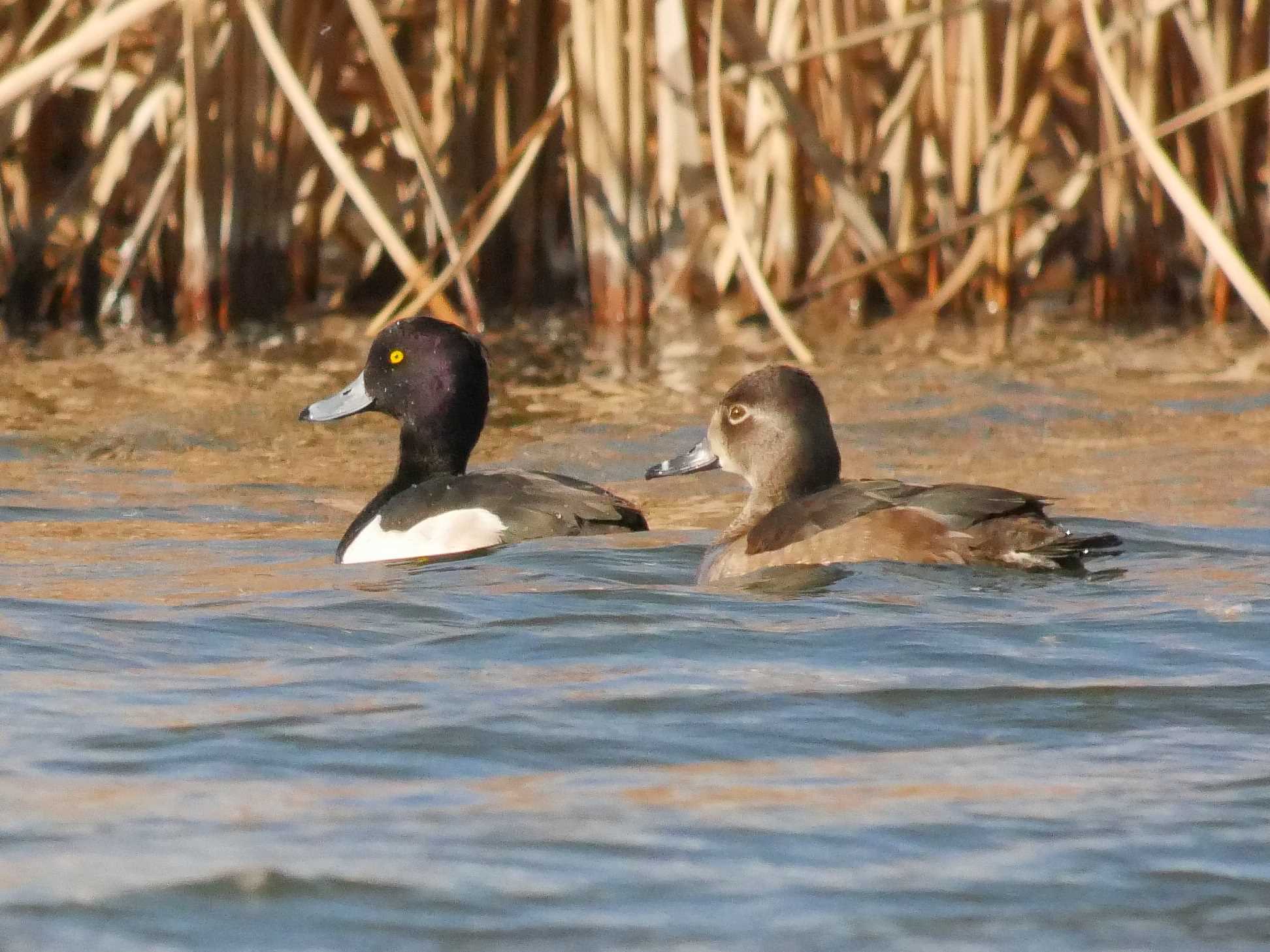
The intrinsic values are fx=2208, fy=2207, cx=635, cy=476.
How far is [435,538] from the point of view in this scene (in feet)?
20.7

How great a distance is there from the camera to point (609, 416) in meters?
9.15

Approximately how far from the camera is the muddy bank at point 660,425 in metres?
7.42

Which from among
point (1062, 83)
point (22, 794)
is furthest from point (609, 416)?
point (22, 794)

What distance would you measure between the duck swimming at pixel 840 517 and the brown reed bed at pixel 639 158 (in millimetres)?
3326

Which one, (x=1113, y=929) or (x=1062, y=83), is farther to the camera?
(x=1062, y=83)

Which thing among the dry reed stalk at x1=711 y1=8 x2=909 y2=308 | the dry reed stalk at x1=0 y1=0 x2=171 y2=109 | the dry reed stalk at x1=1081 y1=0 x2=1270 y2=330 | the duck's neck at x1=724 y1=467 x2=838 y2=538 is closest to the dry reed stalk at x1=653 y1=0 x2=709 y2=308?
the dry reed stalk at x1=711 y1=8 x2=909 y2=308

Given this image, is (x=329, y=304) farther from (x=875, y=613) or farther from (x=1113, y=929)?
(x=1113, y=929)

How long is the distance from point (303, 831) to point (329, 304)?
31.3 feet

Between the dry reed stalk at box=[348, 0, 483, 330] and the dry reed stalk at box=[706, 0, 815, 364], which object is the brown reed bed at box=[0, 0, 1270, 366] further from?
the dry reed stalk at box=[706, 0, 815, 364]

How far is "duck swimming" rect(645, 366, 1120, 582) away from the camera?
5.41 metres

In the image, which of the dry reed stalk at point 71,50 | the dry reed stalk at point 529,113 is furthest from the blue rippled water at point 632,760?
the dry reed stalk at point 529,113

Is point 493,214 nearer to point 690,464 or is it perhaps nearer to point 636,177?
point 636,177

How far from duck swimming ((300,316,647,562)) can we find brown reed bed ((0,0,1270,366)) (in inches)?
78.8

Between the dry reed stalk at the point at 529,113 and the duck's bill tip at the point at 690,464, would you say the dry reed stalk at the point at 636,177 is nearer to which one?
the dry reed stalk at the point at 529,113
